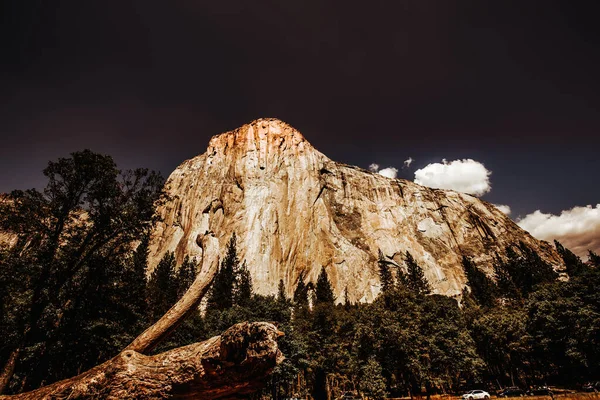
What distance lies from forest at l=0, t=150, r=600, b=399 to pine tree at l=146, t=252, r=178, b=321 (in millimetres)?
550

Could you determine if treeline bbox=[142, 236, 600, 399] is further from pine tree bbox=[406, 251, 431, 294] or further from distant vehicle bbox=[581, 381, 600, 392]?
pine tree bbox=[406, 251, 431, 294]

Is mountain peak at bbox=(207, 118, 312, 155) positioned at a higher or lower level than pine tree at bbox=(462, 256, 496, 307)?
higher

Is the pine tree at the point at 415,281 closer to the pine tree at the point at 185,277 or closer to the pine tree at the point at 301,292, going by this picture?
the pine tree at the point at 301,292

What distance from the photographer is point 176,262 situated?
88812 mm

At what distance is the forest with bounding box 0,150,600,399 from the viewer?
1412 cm

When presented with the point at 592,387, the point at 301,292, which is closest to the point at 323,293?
the point at 301,292

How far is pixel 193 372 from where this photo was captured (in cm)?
382

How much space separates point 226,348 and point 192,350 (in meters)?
0.81

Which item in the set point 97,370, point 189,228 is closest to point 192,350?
point 97,370

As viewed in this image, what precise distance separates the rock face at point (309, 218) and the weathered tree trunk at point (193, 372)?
8009 cm

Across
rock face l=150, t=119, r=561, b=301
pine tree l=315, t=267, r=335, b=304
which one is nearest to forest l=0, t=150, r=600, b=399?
pine tree l=315, t=267, r=335, b=304

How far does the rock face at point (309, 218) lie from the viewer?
9238 centimetres

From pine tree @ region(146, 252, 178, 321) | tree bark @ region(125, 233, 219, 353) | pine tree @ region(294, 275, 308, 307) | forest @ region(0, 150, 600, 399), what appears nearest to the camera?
tree bark @ region(125, 233, 219, 353)

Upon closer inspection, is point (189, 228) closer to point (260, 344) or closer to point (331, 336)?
point (331, 336)
